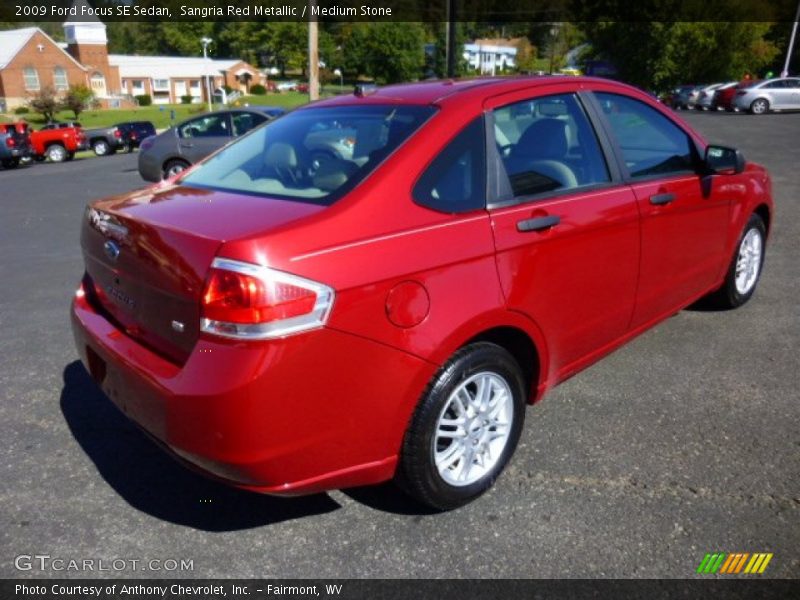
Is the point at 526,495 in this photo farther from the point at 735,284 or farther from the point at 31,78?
the point at 31,78

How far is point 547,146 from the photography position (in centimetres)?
307

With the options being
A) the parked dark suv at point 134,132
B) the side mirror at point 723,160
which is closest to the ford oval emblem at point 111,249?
the side mirror at point 723,160

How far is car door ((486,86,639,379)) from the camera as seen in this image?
269 centimetres

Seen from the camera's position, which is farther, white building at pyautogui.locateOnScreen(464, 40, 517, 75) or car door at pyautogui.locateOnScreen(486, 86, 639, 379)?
white building at pyautogui.locateOnScreen(464, 40, 517, 75)

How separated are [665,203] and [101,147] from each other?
26.9 metres

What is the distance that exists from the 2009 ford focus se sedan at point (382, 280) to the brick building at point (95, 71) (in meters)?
67.7

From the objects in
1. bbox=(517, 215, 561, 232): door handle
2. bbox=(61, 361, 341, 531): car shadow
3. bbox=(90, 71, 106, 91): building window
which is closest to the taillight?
bbox=(61, 361, 341, 531): car shadow

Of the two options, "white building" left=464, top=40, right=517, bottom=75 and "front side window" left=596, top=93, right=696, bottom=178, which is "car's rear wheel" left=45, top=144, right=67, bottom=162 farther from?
"white building" left=464, top=40, right=517, bottom=75

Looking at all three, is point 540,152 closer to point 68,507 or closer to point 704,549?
point 704,549

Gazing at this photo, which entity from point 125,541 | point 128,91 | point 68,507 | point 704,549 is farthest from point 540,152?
point 128,91

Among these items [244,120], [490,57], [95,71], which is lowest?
[244,120]

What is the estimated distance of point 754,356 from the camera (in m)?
4.10

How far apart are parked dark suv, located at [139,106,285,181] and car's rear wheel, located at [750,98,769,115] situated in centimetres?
2467

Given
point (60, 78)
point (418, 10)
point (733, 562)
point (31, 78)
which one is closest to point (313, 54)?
point (733, 562)
